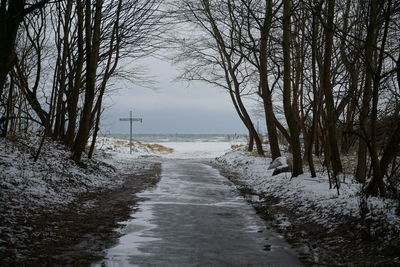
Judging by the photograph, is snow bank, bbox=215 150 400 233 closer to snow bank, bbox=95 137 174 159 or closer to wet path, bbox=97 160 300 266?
wet path, bbox=97 160 300 266

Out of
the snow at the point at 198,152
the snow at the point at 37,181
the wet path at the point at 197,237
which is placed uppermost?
the snow at the point at 37,181

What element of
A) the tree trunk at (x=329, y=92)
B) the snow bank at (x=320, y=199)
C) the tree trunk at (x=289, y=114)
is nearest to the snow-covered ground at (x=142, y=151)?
the tree trunk at (x=289, y=114)

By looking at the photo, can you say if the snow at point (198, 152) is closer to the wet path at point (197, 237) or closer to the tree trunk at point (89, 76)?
the tree trunk at point (89, 76)

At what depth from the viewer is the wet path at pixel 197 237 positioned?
536 centimetres

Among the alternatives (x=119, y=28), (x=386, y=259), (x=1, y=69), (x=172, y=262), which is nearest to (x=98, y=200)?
(x=1, y=69)

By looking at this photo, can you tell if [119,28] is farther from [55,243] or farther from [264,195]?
[55,243]

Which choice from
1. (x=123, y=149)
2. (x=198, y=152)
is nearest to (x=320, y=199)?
(x=123, y=149)

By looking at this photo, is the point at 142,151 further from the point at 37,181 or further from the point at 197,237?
the point at 197,237

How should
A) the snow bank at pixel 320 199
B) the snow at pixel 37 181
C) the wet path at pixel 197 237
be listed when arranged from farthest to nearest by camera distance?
the snow at pixel 37 181 → the snow bank at pixel 320 199 → the wet path at pixel 197 237

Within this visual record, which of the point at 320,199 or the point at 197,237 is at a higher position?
the point at 320,199

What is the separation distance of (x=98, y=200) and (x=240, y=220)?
13.4 feet

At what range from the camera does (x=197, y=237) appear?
262 inches

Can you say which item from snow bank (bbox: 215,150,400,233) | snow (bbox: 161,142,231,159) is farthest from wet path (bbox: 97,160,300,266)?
snow (bbox: 161,142,231,159)

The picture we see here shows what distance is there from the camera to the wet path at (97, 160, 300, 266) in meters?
5.36
